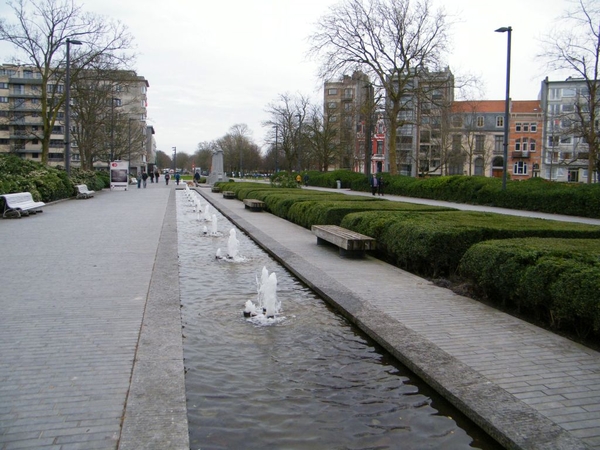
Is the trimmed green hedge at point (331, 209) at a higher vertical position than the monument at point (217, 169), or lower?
lower

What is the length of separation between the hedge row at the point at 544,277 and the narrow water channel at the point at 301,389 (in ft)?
5.98

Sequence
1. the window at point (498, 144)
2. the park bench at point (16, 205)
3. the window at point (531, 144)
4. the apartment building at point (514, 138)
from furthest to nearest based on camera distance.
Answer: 1. the window at point (498, 144)
2. the window at point (531, 144)
3. the apartment building at point (514, 138)
4. the park bench at point (16, 205)

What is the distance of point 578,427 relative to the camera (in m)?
3.70

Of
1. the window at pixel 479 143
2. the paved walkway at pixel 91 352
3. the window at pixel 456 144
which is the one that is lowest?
the paved walkway at pixel 91 352

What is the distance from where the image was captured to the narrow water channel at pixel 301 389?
12.4 ft

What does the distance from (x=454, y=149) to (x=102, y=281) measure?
62713mm

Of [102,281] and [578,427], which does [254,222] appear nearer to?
[102,281]

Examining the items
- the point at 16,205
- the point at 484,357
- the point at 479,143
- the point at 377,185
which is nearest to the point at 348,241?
the point at 484,357

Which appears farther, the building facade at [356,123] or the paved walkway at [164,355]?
the building facade at [356,123]

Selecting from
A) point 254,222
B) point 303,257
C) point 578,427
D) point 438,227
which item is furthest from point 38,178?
point 578,427

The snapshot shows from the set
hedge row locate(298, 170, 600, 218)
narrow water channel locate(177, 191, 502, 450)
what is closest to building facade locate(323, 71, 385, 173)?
hedge row locate(298, 170, 600, 218)

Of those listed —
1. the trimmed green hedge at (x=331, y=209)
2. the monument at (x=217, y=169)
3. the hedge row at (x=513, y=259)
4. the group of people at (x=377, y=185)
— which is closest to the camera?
the hedge row at (x=513, y=259)

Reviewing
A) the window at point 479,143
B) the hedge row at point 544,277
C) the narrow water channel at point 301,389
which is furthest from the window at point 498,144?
the narrow water channel at point 301,389

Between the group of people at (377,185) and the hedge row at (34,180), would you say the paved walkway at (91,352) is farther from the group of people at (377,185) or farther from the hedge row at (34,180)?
the group of people at (377,185)
